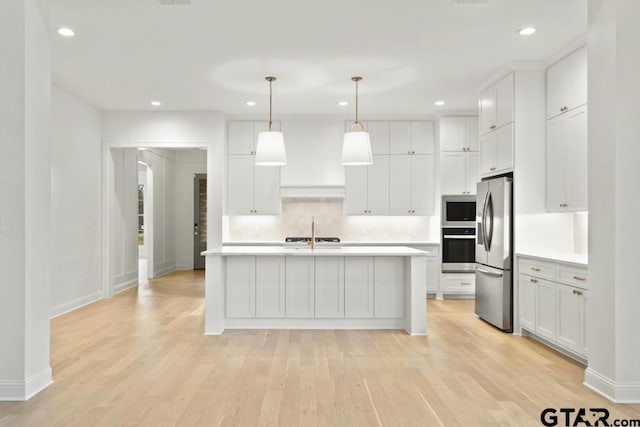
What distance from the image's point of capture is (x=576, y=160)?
13.3 ft

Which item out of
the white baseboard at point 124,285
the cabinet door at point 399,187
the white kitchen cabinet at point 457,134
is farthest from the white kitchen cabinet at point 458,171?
the white baseboard at point 124,285

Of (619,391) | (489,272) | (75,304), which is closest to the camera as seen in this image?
(619,391)

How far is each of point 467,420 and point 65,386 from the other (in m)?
2.73

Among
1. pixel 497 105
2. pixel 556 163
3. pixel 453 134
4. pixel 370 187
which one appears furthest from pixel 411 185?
pixel 556 163

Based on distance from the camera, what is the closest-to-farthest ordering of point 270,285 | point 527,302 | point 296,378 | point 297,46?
point 296,378, point 297,46, point 527,302, point 270,285

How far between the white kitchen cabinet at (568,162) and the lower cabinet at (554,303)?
0.65 meters

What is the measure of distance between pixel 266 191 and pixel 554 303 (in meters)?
4.31

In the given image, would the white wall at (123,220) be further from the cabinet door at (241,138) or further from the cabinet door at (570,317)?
the cabinet door at (570,317)

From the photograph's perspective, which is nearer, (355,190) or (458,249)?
(458,249)

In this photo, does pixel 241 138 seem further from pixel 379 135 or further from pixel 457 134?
pixel 457 134

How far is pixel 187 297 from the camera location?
6652mm

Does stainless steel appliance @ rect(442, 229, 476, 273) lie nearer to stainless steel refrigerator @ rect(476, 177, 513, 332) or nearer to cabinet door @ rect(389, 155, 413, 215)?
cabinet door @ rect(389, 155, 413, 215)

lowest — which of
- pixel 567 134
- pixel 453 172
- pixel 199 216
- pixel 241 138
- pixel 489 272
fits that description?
pixel 489 272

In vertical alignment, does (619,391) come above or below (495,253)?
below
